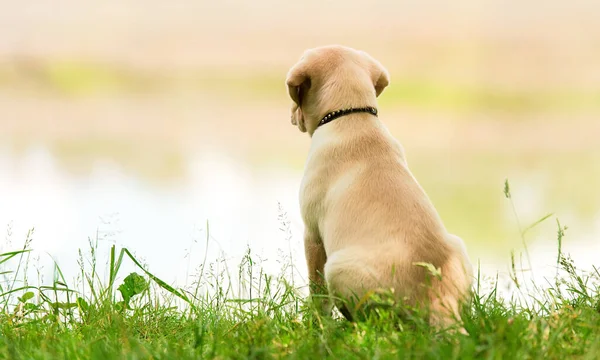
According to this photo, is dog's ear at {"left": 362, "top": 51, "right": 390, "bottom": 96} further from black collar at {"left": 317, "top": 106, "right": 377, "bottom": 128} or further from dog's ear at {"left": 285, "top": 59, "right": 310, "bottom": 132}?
dog's ear at {"left": 285, "top": 59, "right": 310, "bottom": 132}

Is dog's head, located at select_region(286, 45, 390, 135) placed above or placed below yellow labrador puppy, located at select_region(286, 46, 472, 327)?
above

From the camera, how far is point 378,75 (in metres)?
4.19

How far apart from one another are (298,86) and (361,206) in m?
1.04

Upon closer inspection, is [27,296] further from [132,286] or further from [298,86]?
[298,86]

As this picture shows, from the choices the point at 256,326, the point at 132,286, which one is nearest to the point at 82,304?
the point at 132,286

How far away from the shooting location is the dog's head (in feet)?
13.1

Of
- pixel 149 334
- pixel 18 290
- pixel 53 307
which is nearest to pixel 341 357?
pixel 149 334

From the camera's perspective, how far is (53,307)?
4.14 m

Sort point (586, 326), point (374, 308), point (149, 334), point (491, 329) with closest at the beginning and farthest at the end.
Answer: point (491, 329)
point (586, 326)
point (374, 308)
point (149, 334)

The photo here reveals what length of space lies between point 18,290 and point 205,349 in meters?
1.95

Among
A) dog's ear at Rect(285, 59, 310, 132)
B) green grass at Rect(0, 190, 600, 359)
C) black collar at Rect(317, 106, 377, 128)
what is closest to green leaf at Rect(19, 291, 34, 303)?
green grass at Rect(0, 190, 600, 359)

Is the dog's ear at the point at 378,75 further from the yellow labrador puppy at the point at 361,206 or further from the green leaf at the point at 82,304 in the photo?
the green leaf at the point at 82,304

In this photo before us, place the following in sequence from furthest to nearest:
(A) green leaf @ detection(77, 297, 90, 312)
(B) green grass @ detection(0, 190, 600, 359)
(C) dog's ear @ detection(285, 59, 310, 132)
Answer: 1. (A) green leaf @ detection(77, 297, 90, 312)
2. (C) dog's ear @ detection(285, 59, 310, 132)
3. (B) green grass @ detection(0, 190, 600, 359)

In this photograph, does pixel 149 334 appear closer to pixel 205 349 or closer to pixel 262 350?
pixel 205 349
